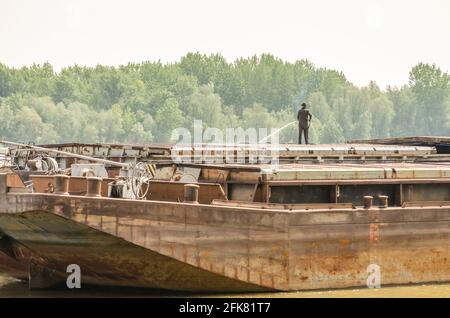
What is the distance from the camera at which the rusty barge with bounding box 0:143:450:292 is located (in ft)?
63.6

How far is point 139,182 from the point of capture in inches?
820

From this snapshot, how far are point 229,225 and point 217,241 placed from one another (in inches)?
14.3

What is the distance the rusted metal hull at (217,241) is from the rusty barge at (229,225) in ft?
0.06

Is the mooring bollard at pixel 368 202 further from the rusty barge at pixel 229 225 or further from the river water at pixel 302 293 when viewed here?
the river water at pixel 302 293

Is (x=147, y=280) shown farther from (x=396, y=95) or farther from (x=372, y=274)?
(x=396, y=95)

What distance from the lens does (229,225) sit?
19.3 metres

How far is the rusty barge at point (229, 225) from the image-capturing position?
1939cm

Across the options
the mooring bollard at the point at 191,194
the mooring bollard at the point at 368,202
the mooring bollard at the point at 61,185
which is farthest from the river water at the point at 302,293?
the mooring bollard at the point at 61,185

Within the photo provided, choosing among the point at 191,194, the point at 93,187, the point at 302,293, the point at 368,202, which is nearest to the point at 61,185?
the point at 93,187

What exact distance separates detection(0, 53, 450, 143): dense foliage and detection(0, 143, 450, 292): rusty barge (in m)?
84.0

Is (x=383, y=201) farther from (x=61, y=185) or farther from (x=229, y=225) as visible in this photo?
(x=61, y=185)
